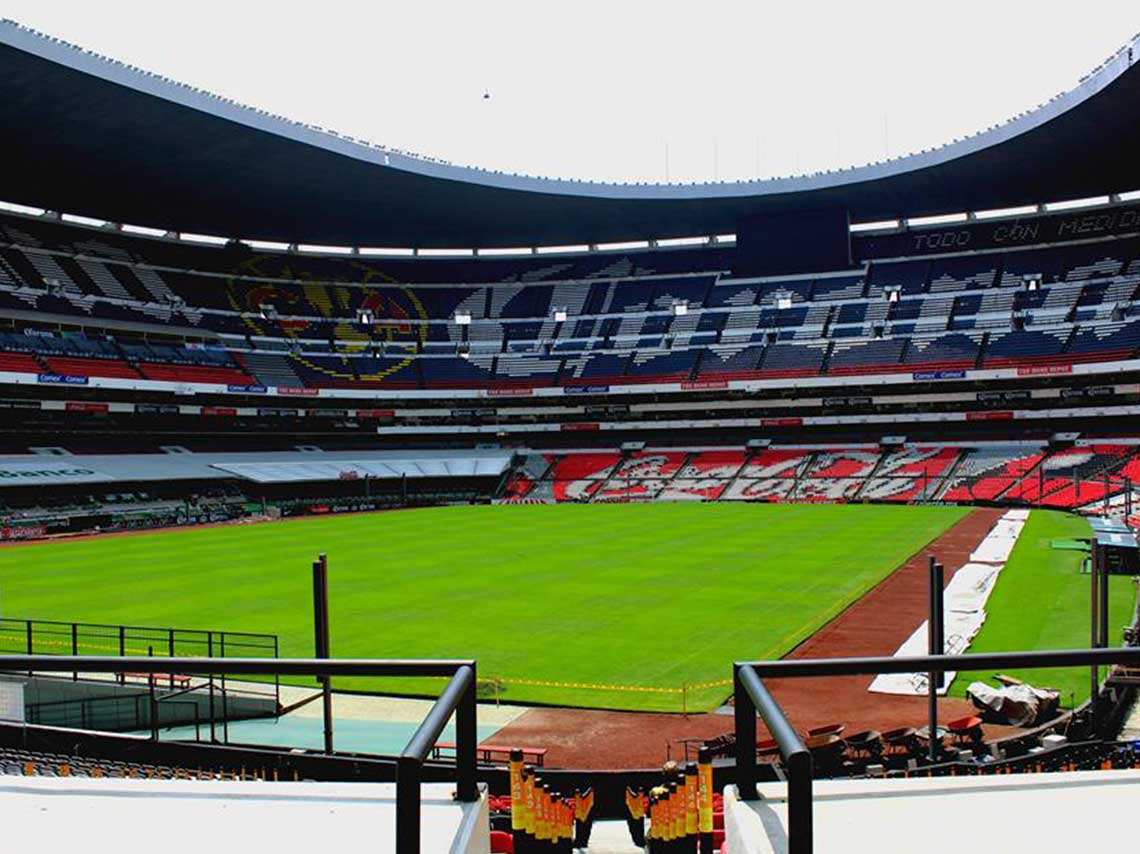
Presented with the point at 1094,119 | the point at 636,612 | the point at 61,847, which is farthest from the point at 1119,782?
the point at 1094,119

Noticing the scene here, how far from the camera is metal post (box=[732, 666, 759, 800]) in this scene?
11.8ft

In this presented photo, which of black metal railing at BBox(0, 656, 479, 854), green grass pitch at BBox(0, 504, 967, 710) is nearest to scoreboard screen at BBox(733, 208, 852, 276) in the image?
green grass pitch at BBox(0, 504, 967, 710)

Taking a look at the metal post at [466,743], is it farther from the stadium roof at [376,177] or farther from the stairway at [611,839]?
the stadium roof at [376,177]

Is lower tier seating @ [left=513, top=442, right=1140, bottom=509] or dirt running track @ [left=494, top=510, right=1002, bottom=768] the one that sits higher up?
lower tier seating @ [left=513, top=442, right=1140, bottom=509]

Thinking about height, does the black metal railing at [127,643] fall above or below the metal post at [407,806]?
below

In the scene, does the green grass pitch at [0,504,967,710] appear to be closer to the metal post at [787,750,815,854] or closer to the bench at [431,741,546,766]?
the bench at [431,741,546,766]

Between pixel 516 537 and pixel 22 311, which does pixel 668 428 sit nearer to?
pixel 516 537

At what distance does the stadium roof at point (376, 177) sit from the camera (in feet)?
148

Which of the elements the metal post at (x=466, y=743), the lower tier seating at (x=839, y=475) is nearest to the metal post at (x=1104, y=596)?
the metal post at (x=466, y=743)

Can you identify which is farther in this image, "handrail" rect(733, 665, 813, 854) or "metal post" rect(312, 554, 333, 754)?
"metal post" rect(312, 554, 333, 754)

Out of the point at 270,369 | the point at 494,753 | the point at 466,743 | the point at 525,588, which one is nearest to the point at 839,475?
the point at 270,369

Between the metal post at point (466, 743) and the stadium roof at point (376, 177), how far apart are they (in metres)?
43.9

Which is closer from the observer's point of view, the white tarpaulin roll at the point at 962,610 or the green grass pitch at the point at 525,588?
the white tarpaulin roll at the point at 962,610

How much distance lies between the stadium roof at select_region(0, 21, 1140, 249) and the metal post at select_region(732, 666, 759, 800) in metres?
44.5
